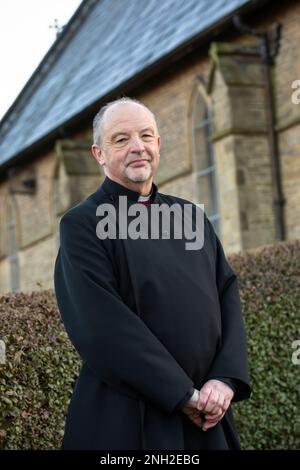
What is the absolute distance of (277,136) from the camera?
17422mm

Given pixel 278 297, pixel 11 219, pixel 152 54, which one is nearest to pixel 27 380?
pixel 278 297

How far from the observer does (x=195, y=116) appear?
795 inches

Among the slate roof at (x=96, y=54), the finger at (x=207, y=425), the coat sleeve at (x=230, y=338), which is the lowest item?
the finger at (x=207, y=425)

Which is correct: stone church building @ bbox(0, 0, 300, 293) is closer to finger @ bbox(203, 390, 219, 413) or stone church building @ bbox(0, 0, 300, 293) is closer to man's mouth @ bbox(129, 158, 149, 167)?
man's mouth @ bbox(129, 158, 149, 167)

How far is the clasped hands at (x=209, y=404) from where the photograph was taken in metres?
3.64

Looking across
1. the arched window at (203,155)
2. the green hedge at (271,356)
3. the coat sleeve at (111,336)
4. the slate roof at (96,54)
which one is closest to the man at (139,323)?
the coat sleeve at (111,336)

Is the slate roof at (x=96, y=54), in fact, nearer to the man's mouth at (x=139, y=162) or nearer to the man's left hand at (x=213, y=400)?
the man's mouth at (x=139, y=162)

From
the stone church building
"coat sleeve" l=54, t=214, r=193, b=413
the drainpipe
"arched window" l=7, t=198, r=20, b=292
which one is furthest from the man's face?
"arched window" l=7, t=198, r=20, b=292

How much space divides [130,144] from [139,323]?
0.74 meters

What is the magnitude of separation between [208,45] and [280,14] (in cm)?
197

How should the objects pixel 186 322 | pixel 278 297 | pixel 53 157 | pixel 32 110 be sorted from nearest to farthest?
1. pixel 186 322
2. pixel 278 297
3. pixel 53 157
4. pixel 32 110

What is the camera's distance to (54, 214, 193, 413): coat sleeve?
3.61 meters

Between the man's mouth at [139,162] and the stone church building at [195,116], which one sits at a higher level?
the stone church building at [195,116]
